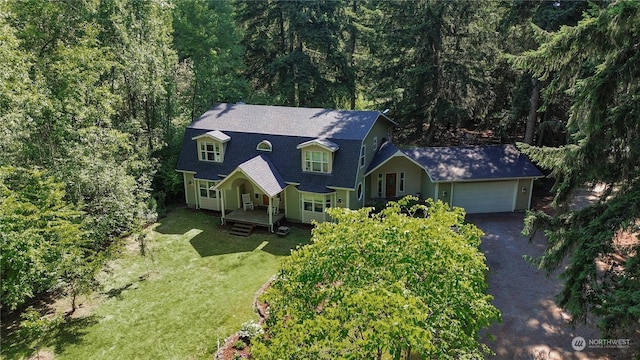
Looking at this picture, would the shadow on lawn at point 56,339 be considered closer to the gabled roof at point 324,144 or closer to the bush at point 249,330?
the bush at point 249,330

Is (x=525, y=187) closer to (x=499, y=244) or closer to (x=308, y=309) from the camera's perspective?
(x=499, y=244)

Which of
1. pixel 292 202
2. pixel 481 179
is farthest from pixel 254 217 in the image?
pixel 481 179

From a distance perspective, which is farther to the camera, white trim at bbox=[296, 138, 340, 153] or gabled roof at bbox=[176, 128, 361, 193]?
gabled roof at bbox=[176, 128, 361, 193]

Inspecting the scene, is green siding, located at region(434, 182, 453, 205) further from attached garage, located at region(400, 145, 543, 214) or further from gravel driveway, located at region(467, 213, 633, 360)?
gravel driveway, located at region(467, 213, 633, 360)

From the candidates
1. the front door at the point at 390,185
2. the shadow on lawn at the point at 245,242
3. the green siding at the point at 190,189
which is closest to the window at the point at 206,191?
the green siding at the point at 190,189

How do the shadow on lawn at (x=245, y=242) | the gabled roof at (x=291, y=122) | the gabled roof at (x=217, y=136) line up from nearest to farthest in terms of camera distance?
the shadow on lawn at (x=245, y=242)
the gabled roof at (x=291, y=122)
the gabled roof at (x=217, y=136)

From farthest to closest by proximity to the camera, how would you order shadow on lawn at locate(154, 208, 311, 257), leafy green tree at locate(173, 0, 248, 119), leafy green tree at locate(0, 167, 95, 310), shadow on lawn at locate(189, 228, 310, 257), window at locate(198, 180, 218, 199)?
leafy green tree at locate(173, 0, 248, 119) < window at locate(198, 180, 218, 199) < shadow on lawn at locate(154, 208, 311, 257) < shadow on lawn at locate(189, 228, 310, 257) < leafy green tree at locate(0, 167, 95, 310)

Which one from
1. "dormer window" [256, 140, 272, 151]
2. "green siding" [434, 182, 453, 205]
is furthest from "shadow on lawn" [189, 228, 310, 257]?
"green siding" [434, 182, 453, 205]

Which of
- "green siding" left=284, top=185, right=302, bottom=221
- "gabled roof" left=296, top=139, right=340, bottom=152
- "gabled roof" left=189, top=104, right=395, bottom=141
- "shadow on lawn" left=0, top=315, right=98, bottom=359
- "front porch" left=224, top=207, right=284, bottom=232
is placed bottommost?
"shadow on lawn" left=0, top=315, right=98, bottom=359
